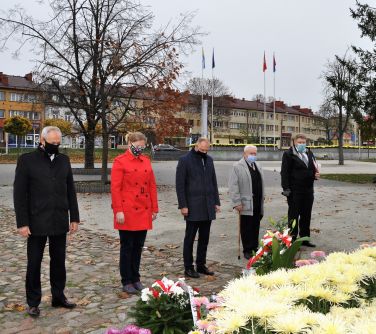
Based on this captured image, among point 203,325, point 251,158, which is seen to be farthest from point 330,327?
point 251,158

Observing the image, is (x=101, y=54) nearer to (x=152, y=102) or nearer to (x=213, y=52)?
(x=152, y=102)

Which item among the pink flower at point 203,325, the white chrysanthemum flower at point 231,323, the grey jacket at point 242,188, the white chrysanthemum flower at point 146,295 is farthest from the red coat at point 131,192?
the white chrysanthemum flower at point 231,323

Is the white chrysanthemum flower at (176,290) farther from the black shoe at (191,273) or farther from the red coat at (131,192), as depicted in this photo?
the black shoe at (191,273)

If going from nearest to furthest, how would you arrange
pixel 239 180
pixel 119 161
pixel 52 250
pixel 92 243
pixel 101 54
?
pixel 52 250 < pixel 119 161 < pixel 239 180 < pixel 92 243 < pixel 101 54

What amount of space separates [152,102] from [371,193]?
29.9 ft

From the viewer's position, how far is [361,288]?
2398 millimetres

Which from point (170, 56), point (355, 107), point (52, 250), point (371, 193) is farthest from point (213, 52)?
point (52, 250)

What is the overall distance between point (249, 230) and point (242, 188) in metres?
0.66

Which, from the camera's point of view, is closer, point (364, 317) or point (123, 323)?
point (364, 317)

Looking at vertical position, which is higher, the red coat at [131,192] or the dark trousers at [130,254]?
the red coat at [131,192]

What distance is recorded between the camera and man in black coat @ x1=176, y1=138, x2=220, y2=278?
6523mm

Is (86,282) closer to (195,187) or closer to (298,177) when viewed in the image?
(195,187)

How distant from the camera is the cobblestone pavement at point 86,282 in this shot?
15.6 ft

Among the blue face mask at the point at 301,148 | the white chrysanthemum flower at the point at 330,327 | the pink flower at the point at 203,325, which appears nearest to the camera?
the white chrysanthemum flower at the point at 330,327
